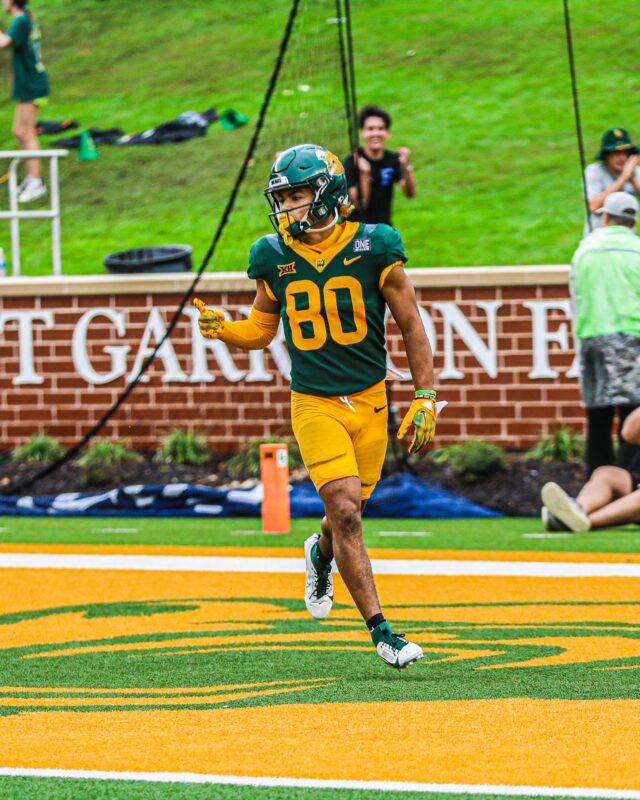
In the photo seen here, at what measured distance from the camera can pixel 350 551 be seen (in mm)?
6348

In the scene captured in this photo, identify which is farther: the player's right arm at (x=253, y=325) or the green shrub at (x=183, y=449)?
the green shrub at (x=183, y=449)

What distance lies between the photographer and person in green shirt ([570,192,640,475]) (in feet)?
35.7

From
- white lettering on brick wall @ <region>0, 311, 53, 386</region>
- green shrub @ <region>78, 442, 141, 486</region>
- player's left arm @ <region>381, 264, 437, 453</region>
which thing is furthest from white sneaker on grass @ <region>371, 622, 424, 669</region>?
white lettering on brick wall @ <region>0, 311, 53, 386</region>

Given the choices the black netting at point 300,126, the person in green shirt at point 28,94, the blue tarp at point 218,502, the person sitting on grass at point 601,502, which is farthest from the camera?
the person in green shirt at point 28,94

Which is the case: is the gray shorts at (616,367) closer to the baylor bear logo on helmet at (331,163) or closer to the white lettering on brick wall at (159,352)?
the baylor bear logo on helmet at (331,163)

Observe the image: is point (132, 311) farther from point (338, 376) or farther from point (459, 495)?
point (338, 376)

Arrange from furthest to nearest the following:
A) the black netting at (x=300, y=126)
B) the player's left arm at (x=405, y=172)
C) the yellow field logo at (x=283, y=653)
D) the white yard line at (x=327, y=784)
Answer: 1. the black netting at (x=300, y=126)
2. the player's left arm at (x=405, y=172)
3. the yellow field logo at (x=283, y=653)
4. the white yard line at (x=327, y=784)

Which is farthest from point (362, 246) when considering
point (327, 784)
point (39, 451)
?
point (39, 451)

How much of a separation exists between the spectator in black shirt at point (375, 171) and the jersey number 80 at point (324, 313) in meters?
6.58

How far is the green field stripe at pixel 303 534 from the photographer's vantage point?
35.1 feet

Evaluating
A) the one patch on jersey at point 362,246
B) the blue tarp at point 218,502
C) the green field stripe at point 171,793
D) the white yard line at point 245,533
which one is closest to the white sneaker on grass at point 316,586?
the one patch on jersey at point 362,246

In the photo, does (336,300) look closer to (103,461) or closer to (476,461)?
(476,461)

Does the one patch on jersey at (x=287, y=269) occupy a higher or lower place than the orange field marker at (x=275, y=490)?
higher

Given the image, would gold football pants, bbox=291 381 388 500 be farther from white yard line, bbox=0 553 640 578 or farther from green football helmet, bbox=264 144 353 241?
white yard line, bbox=0 553 640 578
